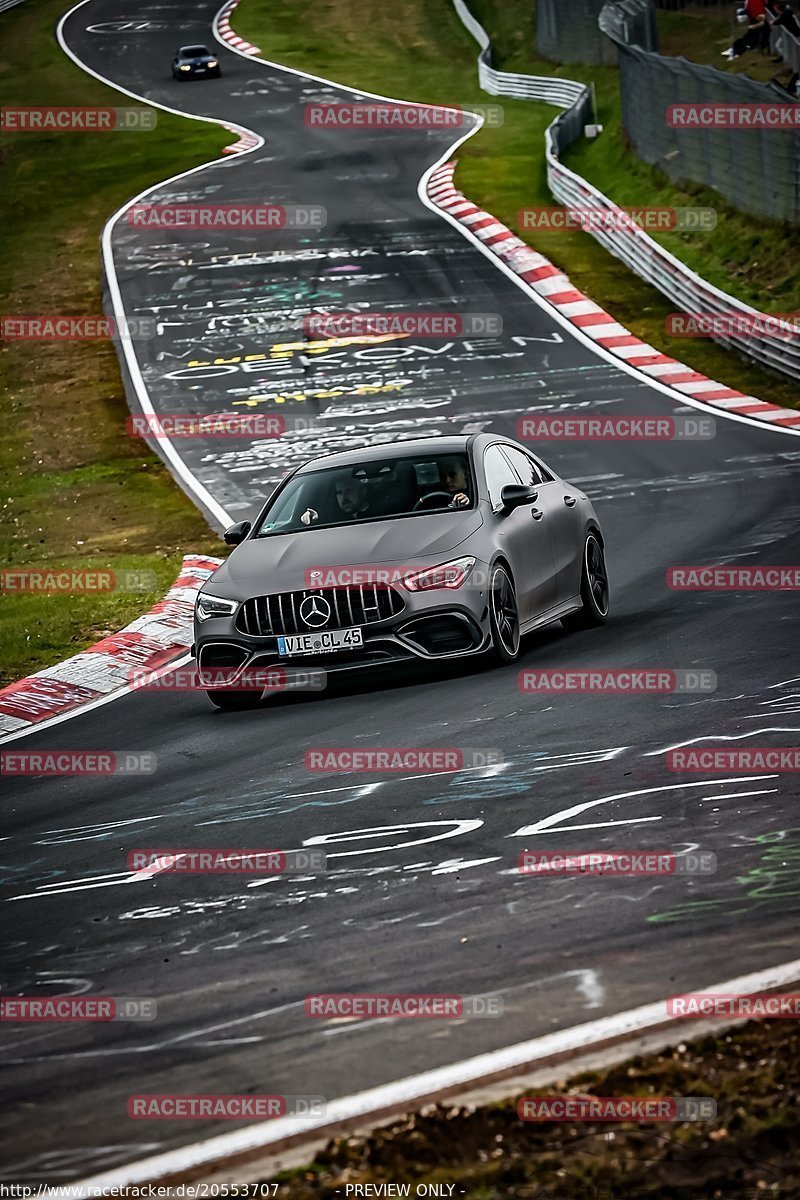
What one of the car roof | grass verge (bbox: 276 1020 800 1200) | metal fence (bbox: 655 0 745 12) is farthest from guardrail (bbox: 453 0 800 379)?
grass verge (bbox: 276 1020 800 1200)

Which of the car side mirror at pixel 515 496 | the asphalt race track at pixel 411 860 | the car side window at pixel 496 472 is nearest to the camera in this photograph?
the asphalt race track at pixel 411 860

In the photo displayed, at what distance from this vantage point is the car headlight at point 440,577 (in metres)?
11.1

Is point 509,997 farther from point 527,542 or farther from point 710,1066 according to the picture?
point 527,542

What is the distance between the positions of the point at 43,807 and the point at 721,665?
4.17 meters

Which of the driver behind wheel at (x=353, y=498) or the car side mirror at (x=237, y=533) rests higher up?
the driver behind wheel at (x=353, y=498)

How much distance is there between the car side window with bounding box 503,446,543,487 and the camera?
1304 centimetres

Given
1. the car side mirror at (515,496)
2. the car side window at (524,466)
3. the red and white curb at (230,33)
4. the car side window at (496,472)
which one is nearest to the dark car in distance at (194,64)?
the red and white curb at (230,33)

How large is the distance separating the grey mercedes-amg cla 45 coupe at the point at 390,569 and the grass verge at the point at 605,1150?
6.41 m

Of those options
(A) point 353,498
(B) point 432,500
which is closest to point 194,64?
(A) point 353,498

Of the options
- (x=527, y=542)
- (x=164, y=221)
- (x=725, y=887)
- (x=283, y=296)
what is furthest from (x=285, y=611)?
(x=164, y=221)

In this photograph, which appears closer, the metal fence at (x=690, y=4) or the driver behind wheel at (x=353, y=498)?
the driver behind wheel at (x=353, y=498)

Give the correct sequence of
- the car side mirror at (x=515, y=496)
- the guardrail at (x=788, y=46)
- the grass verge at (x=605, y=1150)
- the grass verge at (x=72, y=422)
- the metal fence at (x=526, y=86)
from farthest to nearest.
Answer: the metal fence at (x=526, y=86), the guardrail at (x=788, y=46), the grass verge at (x=72, y=422), the car side mirror at (x=515, y=496), the grass verge at (x=605, y=1150)

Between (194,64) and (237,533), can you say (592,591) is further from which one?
(194,64)

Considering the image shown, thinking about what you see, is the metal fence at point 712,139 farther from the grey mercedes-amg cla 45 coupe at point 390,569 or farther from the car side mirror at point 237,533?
the car side mirror at point 237,533
